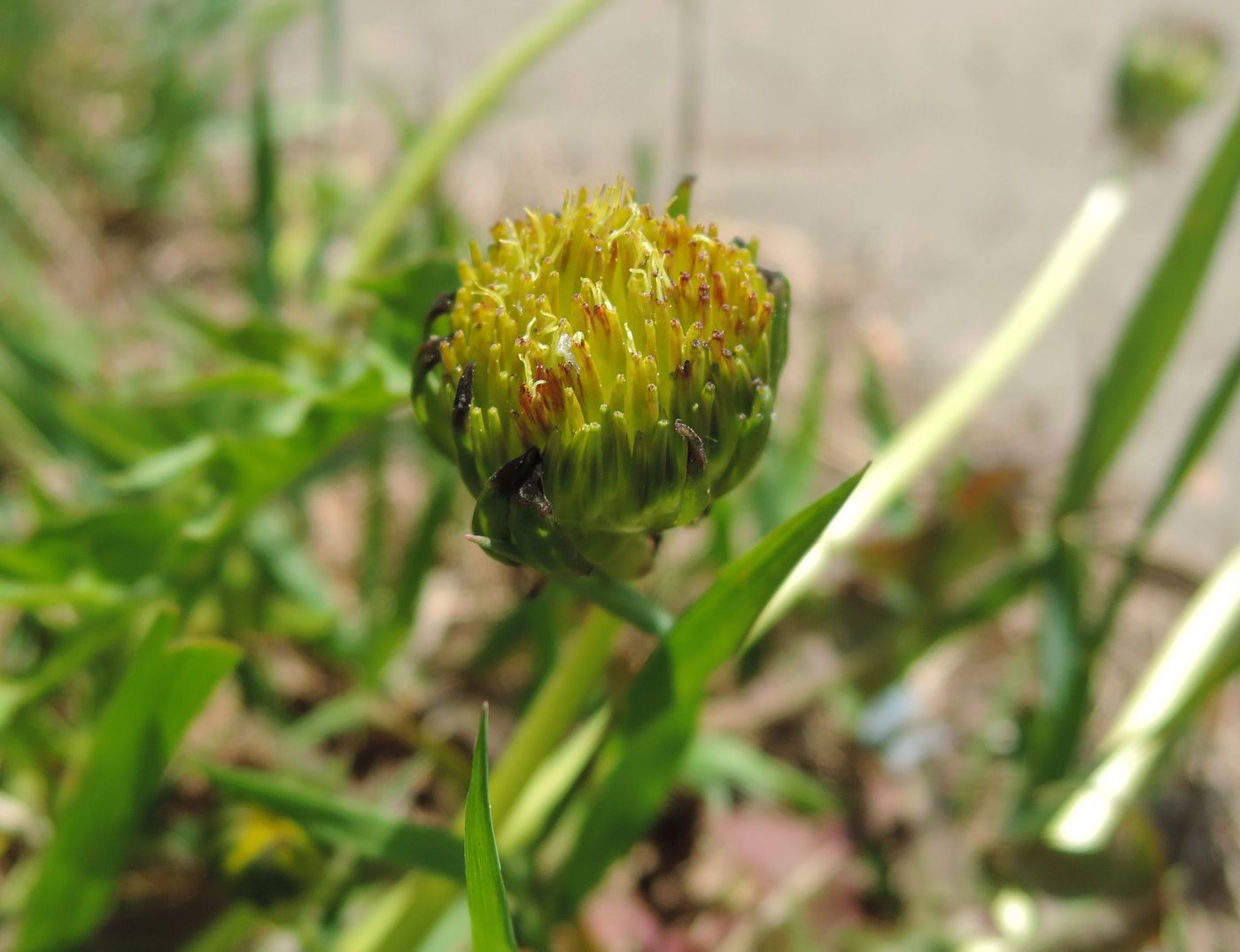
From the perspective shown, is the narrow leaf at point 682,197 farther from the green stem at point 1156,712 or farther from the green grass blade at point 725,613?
the green stem at point 1156,712

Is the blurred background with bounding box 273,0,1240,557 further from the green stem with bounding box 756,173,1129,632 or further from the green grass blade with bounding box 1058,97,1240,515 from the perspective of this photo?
the green grass blade with bounding box 1058,97,1240,515

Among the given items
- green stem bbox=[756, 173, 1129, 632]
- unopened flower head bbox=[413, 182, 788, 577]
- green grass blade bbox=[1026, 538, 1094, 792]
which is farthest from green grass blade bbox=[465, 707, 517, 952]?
green grass blade bbox=[1026, 538, 1094, 792]

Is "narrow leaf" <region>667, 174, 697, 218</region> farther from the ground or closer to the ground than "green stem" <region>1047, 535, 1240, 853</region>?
farther from the ground

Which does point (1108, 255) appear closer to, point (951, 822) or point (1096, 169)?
point (1096, 169)

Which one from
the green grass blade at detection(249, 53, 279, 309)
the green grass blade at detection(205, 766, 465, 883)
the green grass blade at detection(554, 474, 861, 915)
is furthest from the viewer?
the green grass blade at detection(249, 53, 279, 309)

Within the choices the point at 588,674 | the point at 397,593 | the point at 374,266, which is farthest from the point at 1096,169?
the point at 588,674

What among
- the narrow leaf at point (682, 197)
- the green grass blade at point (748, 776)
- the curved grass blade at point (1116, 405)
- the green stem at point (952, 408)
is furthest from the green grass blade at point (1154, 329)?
the narrow leaf at point (682, 197)
